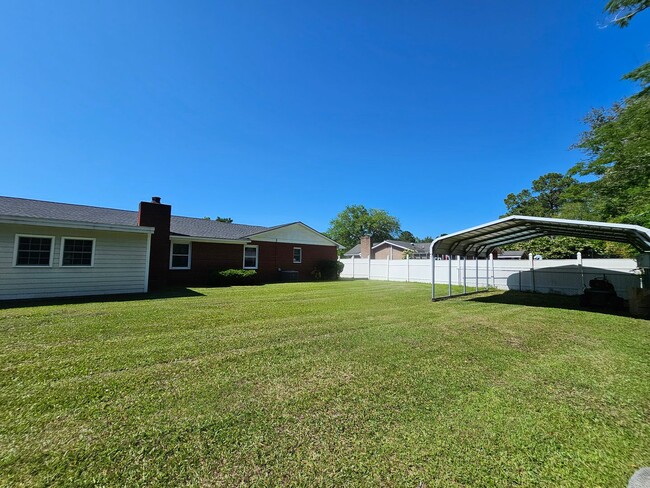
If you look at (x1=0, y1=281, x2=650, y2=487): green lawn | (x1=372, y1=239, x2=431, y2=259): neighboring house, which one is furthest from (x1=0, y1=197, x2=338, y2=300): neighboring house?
(x1=372, y1=239, x2=431, y2=259): neighboring house

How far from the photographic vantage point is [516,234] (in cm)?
1234

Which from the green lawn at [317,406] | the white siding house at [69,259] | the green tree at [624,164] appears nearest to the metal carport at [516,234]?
the green tree at [624,164]

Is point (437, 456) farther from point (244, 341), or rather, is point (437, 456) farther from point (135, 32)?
point (135, 32)

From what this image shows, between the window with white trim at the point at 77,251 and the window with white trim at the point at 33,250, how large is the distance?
1.20 ft

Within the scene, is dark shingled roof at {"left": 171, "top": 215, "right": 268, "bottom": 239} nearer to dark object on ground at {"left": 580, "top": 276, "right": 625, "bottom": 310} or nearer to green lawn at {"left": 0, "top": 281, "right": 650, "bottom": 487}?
green lawn at {"left": 0, "top": 281, "right": 650, "bottom": 487}

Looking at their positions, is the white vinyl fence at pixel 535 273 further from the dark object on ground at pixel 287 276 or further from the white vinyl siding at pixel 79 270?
the white vinyl siding at pixel 79 270

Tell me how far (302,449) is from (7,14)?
1298cm

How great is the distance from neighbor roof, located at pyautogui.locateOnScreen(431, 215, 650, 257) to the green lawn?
148 inches

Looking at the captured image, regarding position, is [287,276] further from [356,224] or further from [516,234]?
[356,224]

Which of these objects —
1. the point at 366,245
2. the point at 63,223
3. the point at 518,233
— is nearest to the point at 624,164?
the point at 518,233

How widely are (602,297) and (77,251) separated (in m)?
19.3

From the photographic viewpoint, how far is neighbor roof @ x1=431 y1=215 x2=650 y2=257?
27.3ft

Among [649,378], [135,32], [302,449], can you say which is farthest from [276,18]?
[649,378]

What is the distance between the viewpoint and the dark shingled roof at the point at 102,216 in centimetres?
1067
